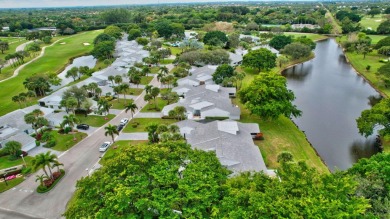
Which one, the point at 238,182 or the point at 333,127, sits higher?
the point at 238,182

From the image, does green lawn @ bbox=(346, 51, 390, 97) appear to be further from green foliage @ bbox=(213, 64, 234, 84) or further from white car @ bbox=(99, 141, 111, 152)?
white car @ bbox=(99, 141, 111, 152)

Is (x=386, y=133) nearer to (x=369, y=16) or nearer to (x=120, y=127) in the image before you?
(x=120, y=127)

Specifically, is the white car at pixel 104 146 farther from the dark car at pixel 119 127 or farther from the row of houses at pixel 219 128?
the row of houses at pixel 219 128

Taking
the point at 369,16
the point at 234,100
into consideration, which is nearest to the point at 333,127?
the point at 234,100

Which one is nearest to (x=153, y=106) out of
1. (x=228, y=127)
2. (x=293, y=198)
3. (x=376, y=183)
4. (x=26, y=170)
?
(x=228, y=127)

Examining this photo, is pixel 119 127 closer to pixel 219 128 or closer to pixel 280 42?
pixel 219 128

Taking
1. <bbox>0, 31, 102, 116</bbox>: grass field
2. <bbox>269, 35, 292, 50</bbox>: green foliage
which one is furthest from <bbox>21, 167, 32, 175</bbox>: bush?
<bbox>269, 35, 292, 50</bbox>: green foliage
